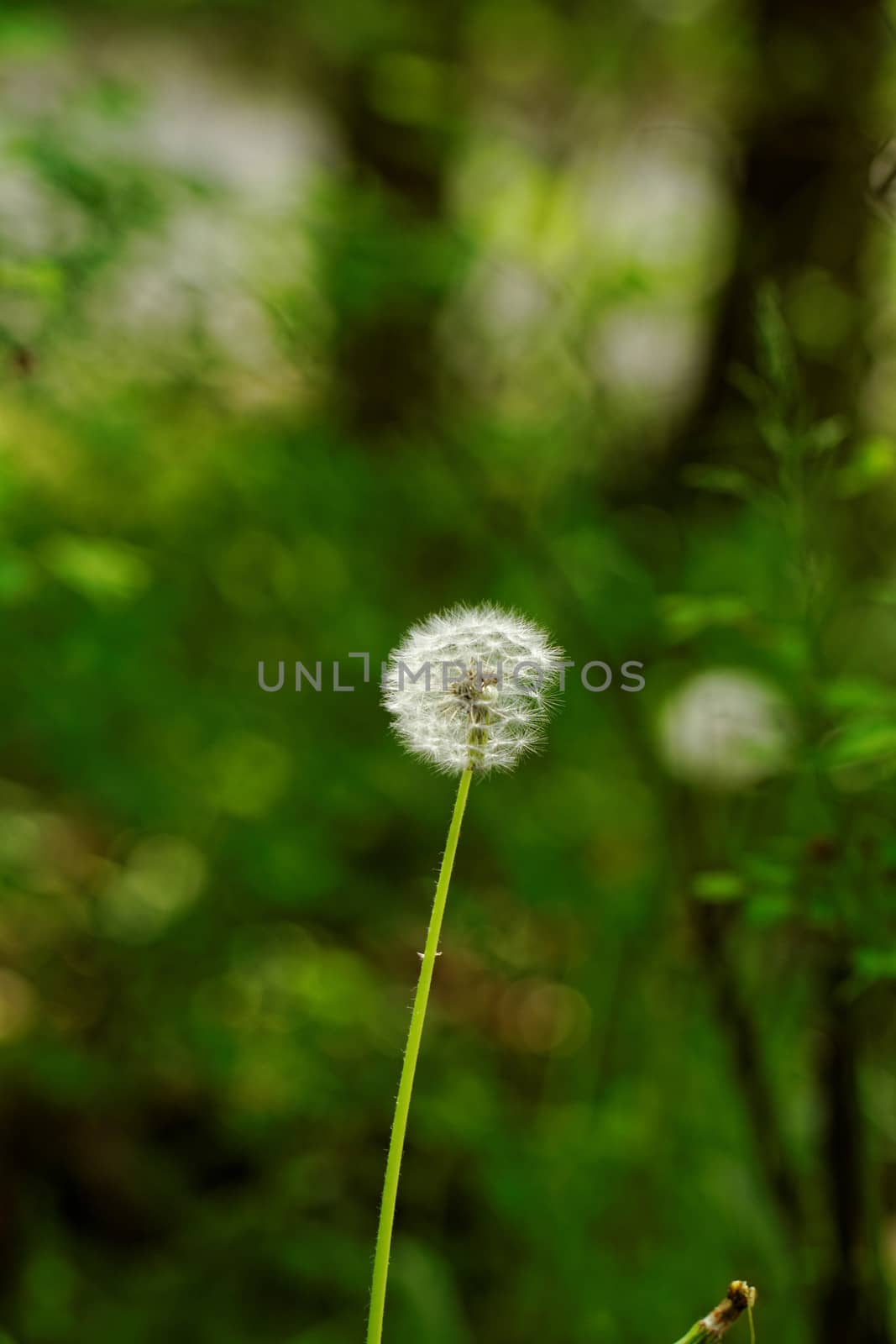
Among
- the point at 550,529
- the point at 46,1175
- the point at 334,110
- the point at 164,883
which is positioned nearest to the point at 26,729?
the point at 164,883

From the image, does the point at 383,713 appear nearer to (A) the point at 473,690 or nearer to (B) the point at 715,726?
(B) the point at 715,726

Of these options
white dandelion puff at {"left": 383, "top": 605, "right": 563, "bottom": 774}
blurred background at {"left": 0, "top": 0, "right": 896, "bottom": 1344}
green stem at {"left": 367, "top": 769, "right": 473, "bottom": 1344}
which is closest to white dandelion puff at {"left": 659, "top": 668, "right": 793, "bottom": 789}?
blurred background at {"left": 0, "top": 0, "right": 896, "bottom": 1344}

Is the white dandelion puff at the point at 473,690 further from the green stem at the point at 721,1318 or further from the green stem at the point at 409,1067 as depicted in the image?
the green stem at the point at 721,1318

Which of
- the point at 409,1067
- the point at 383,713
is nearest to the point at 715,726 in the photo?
the point at 383,713

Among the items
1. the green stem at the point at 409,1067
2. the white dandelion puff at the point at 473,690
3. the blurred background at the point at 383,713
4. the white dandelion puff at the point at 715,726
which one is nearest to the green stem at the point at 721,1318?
the green stem at the point at 409,1067

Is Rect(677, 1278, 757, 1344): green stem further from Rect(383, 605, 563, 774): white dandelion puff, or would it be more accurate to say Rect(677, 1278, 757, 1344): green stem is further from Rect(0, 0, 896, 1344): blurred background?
Rect(0, 0, 896, 1344): blurred background

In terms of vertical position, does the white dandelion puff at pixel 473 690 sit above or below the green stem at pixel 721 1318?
above

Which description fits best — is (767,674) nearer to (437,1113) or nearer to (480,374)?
(437,1113)
